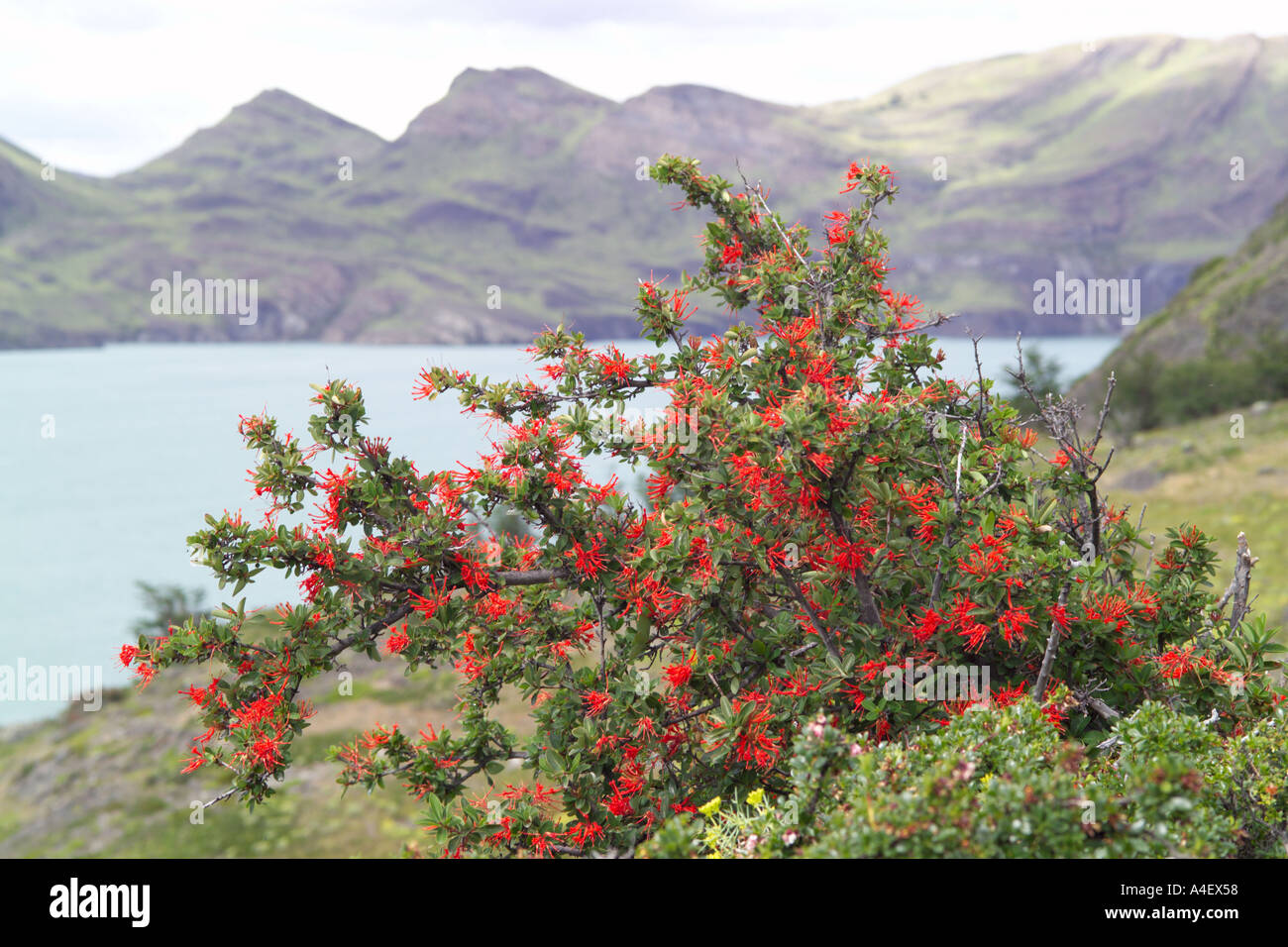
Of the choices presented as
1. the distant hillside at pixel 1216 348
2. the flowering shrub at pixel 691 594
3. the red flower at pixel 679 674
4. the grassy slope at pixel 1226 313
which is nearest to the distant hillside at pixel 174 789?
the flowering shrub at pixel 691 594

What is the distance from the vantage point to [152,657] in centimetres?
605

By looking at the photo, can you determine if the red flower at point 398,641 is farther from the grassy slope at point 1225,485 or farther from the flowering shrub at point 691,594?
the grassy slope at point 1225,485

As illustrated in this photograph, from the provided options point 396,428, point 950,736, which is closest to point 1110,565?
point 950,736

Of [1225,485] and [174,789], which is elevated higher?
[1225,485]

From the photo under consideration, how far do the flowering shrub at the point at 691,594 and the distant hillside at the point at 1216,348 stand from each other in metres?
42.8

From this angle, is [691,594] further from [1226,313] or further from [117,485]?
[117,485]

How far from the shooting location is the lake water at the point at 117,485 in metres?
71.0

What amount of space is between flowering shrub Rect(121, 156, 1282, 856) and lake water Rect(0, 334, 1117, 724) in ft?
92.9

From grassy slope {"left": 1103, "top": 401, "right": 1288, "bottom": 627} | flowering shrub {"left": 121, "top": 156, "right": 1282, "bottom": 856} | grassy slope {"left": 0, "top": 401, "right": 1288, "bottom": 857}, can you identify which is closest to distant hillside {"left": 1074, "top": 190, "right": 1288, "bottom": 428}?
grassy slope {"left": 1103, "top": 401, "right": 1288, "bottom": 627}

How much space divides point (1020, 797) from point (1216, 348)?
208 ft

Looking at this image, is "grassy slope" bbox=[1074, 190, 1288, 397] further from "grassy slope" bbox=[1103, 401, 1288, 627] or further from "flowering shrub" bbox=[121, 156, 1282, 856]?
"flowering shrub" bbox=[121, 156, 1282, 856]

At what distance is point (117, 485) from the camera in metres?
123

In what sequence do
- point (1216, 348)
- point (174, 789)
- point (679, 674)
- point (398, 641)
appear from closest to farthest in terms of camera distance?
point (679, 674), point (398, 641), point (174, 789), point (1216, 348)

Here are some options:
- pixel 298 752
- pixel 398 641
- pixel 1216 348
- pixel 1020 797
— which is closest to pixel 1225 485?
pixel 1216 348
